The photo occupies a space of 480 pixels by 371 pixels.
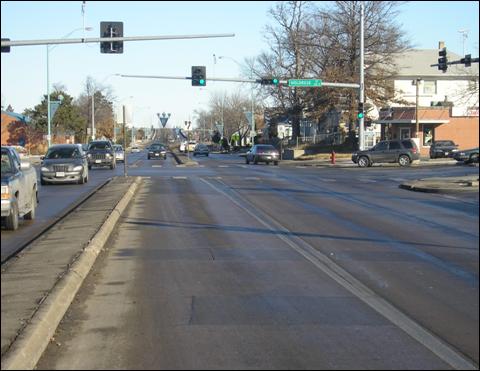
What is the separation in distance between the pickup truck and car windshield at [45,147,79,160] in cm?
1247

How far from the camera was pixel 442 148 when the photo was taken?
49250 mm

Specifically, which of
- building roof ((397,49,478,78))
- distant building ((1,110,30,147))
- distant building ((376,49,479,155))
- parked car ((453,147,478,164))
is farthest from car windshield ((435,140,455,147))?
distant building ((1,110,30,147))

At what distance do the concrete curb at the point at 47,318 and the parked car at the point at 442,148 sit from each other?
41.7 metres

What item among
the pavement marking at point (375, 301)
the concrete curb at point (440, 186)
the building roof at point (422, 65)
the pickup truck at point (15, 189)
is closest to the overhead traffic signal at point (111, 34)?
the pickup truck at point (15, 189)

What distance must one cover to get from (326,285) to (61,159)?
65.7ft

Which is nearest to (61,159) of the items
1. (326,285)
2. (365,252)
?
(365,252)

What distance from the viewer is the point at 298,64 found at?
62250 mm

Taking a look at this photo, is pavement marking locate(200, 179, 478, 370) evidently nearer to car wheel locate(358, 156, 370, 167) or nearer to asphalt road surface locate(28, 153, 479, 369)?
asphalt road surface locate(28, 153, 479, 369)

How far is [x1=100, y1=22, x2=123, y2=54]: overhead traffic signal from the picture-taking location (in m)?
25.8

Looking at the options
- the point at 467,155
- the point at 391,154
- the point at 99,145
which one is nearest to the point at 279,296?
the point at 99,145

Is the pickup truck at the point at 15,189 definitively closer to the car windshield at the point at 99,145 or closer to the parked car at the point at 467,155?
the car windshield at the point at 99,145

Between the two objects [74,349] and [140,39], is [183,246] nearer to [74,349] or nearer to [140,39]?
[74,349]

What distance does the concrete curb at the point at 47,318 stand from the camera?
581 cm

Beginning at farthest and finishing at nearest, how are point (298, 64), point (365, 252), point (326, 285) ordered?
point (298, 64) → point (365, 252) → point (326, 285)
